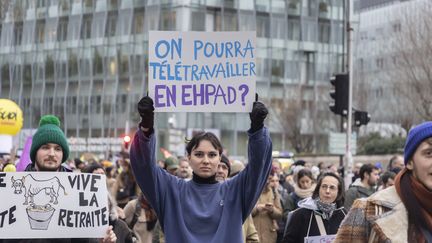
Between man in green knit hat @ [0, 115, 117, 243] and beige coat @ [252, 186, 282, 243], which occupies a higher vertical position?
man in green knit hat @ [0, 115, 117, 243]

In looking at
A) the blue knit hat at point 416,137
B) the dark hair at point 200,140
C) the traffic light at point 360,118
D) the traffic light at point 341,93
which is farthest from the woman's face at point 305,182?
the traffic light at point 360,118

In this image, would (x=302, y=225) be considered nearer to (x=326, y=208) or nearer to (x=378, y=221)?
(x=326, y=208)

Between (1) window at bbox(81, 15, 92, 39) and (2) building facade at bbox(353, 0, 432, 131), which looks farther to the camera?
(1) window at bbox(81, 15, 92, 39)

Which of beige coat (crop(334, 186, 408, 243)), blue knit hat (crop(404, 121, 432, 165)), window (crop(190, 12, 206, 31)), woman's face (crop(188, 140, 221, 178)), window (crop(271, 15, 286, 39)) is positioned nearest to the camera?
beige coat (crop(334, 186, 408, 243))

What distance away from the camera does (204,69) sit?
5.73 meters

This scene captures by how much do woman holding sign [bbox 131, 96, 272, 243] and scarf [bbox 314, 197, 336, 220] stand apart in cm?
249

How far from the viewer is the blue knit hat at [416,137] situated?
4.18 m

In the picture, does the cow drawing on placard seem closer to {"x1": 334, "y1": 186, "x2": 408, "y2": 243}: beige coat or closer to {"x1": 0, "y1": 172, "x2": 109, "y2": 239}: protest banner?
{"x1": 0, "y1": 172, "x2": 109, "y2": 239}: protest banner

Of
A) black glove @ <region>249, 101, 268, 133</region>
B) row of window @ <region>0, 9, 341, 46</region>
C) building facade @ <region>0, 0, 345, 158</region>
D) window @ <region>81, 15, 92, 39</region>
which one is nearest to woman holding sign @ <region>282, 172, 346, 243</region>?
black glove @ <region>249, 101, 268, 133</region>

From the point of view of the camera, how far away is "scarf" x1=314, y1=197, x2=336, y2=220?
25.6 ft

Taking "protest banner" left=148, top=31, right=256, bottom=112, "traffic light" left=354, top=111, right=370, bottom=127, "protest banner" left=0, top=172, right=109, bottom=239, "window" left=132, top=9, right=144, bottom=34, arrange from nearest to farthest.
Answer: "protest banner" left=148, top=31, right=256, bottom=112 < "protest banner" left=0, top=172, right=109, bottom=239 < "traffic light" left=354, top=111, right=370, bottom=127 < "window" left=132, top=9, right=144, bottom=34

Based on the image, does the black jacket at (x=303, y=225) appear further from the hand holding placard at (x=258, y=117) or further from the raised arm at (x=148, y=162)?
the hand holding placard at (x=258, y=117)

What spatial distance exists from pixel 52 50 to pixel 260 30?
1564 centimetres

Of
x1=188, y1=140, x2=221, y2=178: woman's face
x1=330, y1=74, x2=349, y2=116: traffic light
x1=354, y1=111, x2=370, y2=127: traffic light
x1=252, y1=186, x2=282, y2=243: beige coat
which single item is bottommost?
x1=252, y1=186, x2=282, y2=243: beige coat
